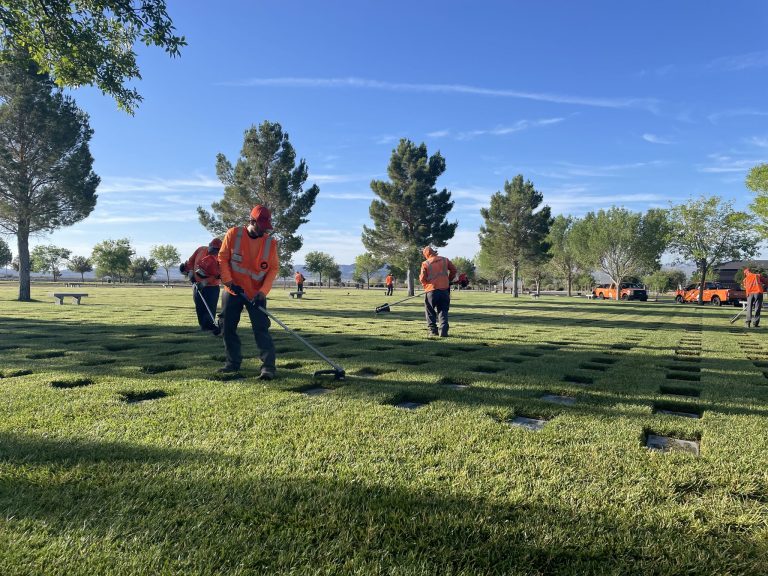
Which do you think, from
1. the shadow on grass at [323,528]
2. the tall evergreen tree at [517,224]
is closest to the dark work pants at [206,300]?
the shadow on grass at [323,528]

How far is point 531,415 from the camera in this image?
3.77m

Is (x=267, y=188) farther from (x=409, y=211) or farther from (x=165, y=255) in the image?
(x=165, y=255)

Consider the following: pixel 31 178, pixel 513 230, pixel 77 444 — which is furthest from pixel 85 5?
pixel 513 230

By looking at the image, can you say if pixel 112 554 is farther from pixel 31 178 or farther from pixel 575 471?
pixel 31 178

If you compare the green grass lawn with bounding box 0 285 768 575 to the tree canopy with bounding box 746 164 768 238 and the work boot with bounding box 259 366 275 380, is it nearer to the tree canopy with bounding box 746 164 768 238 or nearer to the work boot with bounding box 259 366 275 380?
the work boot with bounding box 259 366 275 380

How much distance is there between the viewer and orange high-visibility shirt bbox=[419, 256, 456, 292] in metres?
9.84

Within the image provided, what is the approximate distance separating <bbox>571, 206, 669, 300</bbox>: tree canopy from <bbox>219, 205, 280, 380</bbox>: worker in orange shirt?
148ft

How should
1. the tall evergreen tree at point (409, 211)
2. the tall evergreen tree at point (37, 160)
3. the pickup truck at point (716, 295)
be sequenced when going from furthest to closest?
the tall evergreen tree at point (409, 211)
the pickup truck at point (716, 295)
the tall evergreen tree at point (37, 160)

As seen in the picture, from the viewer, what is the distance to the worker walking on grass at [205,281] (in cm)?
892

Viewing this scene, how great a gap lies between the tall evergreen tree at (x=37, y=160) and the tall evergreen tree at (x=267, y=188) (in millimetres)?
11913

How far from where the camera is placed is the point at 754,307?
14.0 metres

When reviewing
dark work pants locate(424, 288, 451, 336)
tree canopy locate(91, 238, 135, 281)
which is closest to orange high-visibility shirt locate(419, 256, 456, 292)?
dark work pants locate(424, 288, 451, 336)

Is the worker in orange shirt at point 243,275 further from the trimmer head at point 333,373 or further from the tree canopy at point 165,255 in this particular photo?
the tree canopy at point 165,255

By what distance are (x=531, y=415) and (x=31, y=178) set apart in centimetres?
2706
